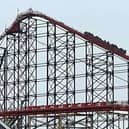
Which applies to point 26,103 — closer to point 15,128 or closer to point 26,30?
point 15,128

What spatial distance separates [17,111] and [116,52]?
8394 mm

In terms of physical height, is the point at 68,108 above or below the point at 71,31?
below

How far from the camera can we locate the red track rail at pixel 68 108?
41.2 metres

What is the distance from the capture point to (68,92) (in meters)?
45.2

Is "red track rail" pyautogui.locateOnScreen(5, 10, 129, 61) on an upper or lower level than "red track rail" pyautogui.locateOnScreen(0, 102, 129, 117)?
upper

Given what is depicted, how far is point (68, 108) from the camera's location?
4319cm

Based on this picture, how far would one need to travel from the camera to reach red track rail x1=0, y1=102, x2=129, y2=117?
1622 inches

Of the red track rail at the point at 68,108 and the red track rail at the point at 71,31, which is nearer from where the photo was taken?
the red track rail at the point at 68,108

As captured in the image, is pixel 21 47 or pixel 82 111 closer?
pixel 82 111

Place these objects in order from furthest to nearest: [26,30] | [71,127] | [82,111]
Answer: [26,30] → [71,127] → [82,111]

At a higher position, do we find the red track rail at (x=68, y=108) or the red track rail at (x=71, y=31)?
the red track rail at (x=71, y=31)

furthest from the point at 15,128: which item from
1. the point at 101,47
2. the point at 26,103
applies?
the point at 101,47

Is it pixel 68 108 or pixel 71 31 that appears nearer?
pixel 68 108

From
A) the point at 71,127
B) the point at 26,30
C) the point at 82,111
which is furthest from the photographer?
the point at 26,30
